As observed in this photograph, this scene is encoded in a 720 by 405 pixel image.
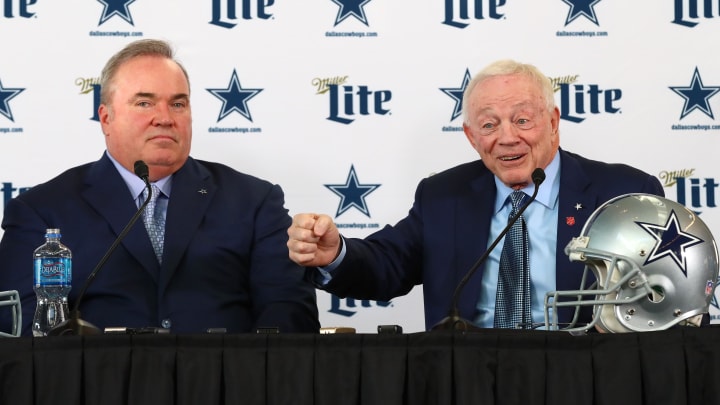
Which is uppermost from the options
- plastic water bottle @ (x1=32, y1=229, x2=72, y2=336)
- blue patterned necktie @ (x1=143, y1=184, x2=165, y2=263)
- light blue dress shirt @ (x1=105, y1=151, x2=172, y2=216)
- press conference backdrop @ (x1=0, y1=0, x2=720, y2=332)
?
press conference backdrop @ (x1=0, y1=0, x2=720, y2=332)

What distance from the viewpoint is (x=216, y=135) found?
4.37 metres

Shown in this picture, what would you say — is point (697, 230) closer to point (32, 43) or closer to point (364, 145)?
point (364, 145)

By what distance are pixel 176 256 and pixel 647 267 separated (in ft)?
5.42

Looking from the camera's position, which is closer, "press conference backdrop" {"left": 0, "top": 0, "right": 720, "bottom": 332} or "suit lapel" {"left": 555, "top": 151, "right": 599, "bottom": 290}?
"suit lapel" {"left": 555, "top": 151, "right": 599, "bottom": 290}

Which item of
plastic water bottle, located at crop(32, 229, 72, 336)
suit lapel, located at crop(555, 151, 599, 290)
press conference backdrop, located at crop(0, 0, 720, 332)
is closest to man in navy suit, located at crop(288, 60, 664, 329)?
suit lapel, located at crop(555, 151, 599, 290)

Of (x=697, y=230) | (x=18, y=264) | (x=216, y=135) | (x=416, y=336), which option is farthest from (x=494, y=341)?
(x=216, y=135)

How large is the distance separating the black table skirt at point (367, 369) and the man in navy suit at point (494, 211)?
1.01 m

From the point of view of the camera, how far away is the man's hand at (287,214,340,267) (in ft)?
9.99

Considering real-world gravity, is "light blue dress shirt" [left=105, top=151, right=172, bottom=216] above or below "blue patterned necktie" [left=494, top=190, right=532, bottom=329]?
above

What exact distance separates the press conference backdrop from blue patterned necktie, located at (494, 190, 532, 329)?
0.82 m

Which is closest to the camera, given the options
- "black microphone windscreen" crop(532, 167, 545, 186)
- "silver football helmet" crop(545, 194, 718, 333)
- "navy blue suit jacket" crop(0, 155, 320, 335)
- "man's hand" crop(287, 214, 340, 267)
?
"silver football helmet" crop(545, 194, 718, 333)

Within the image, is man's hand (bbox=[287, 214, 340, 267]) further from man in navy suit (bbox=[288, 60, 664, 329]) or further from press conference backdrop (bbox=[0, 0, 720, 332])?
Answer: press conference backdrop (bbox=[0, 0, 720, 332])

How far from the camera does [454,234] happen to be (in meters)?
3.77

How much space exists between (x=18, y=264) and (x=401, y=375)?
1.72m
